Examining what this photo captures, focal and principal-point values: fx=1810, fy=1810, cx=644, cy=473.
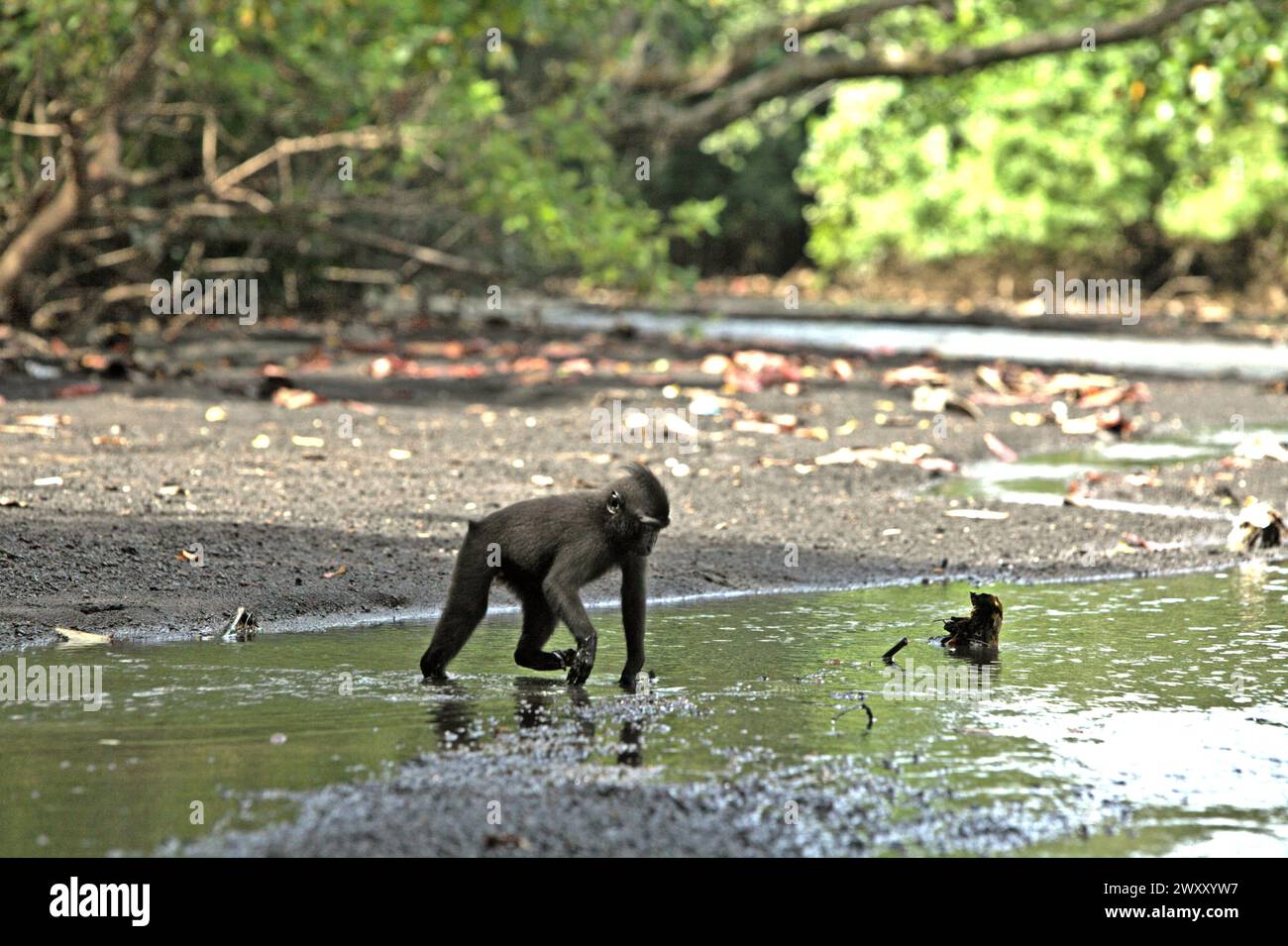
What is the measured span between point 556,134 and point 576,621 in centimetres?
1166

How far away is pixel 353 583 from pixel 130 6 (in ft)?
27.3

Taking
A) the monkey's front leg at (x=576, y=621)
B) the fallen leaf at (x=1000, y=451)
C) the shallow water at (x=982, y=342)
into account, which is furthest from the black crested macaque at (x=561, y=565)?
the shallow water at (x=982, y=342)

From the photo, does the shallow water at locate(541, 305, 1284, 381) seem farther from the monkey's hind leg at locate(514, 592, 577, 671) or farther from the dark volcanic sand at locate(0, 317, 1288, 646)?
the monkey's hind leg at locate(514, 592, 577, 671)

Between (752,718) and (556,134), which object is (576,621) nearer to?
(752,718)

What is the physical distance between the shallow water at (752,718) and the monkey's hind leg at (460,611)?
0.10 meters

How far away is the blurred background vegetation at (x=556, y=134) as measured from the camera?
571 inches

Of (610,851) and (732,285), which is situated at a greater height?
(732,285)

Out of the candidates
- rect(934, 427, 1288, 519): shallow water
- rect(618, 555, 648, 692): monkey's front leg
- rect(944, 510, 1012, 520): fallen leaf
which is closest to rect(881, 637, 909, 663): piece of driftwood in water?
rect(618, 555, 648, 692): monkey's front leg

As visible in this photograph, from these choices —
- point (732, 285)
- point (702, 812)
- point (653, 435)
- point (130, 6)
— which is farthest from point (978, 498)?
point (732, 285)

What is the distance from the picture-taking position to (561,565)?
18.7 feet

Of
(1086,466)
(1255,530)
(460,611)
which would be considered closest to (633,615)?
(460,611)

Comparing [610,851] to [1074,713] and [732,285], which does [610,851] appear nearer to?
[1074,713]
